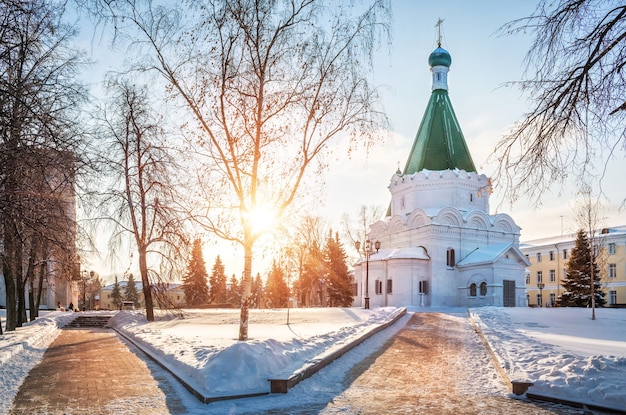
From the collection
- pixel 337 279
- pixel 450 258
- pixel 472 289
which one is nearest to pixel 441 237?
pixel 450 258

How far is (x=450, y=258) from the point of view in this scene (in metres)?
43.1

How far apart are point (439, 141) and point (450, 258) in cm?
1084

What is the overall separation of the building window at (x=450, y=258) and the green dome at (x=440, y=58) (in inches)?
727

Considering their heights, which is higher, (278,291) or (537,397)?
(537,397)

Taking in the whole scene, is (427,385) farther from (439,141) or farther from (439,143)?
(439,141)

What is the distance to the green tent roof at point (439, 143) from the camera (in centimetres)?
4666

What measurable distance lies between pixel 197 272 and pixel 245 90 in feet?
167

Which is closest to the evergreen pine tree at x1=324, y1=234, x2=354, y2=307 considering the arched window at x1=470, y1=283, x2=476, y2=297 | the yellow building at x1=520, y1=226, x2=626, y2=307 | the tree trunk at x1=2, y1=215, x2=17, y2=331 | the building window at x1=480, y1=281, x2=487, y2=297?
the arched window at x1=470, y1=283, x2=476, y2=297

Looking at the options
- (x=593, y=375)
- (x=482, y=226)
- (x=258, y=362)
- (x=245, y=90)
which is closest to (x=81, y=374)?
(x=258, y=362)

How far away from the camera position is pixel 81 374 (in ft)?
33.3

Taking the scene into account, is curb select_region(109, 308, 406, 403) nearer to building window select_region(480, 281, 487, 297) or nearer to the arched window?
building window select_region(480, 281, 487, 297)

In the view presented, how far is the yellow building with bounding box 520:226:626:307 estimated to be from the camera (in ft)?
176

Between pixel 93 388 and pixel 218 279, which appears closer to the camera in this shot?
pixel 93 388

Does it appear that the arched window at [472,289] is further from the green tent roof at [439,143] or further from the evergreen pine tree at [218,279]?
the evergreen pine tree at [218,279]
